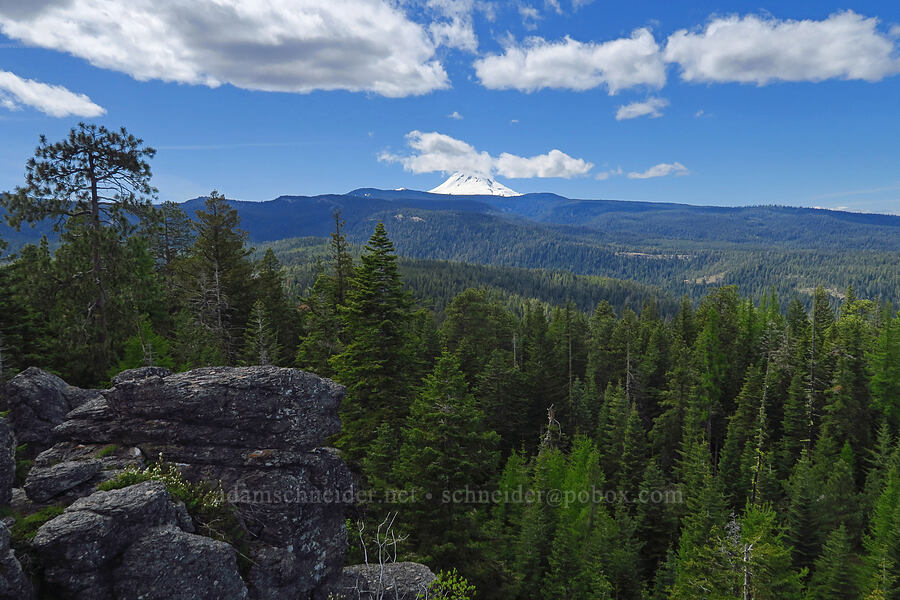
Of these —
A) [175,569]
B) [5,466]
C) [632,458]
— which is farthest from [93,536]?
[632,458]

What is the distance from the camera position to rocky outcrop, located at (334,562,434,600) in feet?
43.0

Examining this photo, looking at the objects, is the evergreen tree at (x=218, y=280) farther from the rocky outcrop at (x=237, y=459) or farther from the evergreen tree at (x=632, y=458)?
the evergreen tree at (x=632, y=458)

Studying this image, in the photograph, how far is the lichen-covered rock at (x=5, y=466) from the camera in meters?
9.73

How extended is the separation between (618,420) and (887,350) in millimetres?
28919

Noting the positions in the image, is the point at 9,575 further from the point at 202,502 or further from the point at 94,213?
the point at 94,213

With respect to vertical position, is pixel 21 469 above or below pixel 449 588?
above

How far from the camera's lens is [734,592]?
71.9 ft

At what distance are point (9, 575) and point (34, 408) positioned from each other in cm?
817

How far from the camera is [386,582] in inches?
562

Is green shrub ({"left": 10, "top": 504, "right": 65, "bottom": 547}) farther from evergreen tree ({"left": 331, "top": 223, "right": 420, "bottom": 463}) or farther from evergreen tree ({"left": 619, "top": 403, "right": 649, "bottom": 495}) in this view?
evergreen tree ({"left": 619, "top": 403, "right": 649, "bottom": 495})

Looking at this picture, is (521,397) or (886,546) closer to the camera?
(886,546)

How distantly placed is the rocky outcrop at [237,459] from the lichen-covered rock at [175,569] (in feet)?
0.10

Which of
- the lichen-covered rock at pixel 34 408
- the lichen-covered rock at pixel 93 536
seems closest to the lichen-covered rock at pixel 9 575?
the lichen-covered rock at pixel 93 536

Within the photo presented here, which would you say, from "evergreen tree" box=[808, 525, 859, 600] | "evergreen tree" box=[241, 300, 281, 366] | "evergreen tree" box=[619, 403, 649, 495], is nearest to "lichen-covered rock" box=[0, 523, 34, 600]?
"evergreen tree" box=[241, 300, 281, 366]
